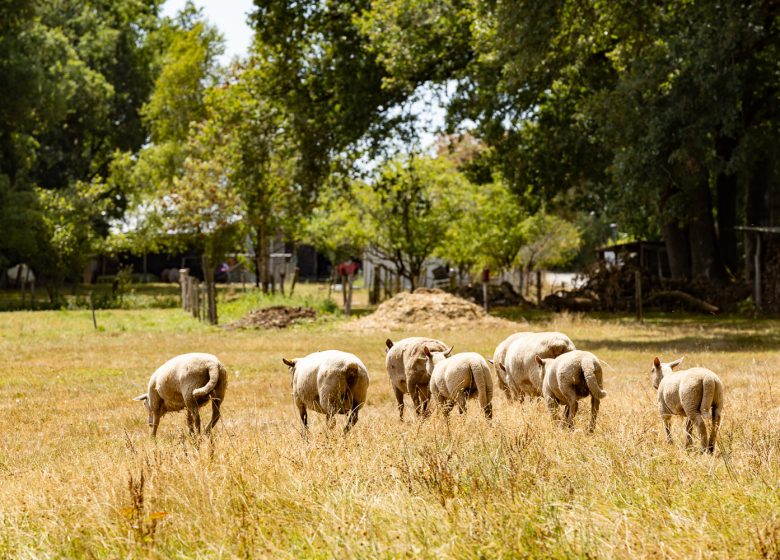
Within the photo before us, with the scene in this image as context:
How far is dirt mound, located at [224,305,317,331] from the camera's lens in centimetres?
2927

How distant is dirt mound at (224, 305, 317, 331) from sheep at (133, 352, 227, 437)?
59.8 ft

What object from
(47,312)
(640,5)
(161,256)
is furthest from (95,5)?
(640,5)

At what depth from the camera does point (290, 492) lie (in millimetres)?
7004

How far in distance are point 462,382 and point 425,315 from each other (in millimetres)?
18729

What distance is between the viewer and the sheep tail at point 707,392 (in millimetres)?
9109

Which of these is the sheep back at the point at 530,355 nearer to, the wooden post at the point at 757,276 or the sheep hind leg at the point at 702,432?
the sheep hind leg at the point at 702,432

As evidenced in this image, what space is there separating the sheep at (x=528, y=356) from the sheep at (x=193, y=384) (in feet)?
11.1

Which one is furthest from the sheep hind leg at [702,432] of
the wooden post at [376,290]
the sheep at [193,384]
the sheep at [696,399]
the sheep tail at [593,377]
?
the wooden post at [376,290]

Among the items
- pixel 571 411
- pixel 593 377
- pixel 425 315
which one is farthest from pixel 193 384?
pixel 425 315

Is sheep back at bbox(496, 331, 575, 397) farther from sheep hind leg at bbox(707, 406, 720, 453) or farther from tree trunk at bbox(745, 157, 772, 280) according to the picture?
tree trunk at bbox(745, 157, 772, 280)

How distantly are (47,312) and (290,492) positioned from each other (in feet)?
112

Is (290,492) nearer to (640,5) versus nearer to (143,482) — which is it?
(143,482)

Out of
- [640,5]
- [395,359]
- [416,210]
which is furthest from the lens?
[416,210]

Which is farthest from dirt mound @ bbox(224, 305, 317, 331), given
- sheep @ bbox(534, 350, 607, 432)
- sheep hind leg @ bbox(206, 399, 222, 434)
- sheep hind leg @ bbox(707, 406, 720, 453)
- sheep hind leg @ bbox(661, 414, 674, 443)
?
sheep hind leg @ bbox(707, 406, 720, 453)
